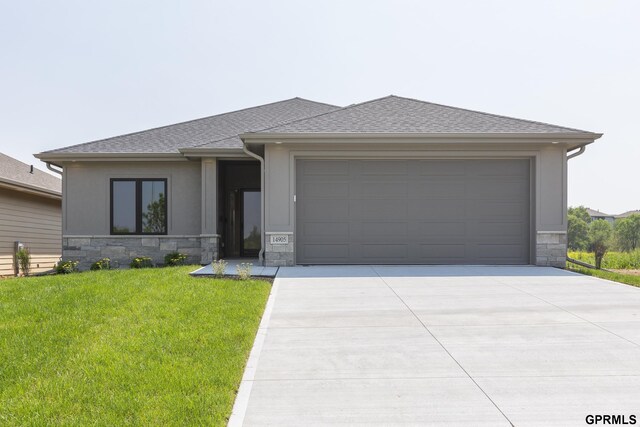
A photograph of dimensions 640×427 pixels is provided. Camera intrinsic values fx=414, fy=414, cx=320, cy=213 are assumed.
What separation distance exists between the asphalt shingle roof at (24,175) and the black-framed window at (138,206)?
146 inches

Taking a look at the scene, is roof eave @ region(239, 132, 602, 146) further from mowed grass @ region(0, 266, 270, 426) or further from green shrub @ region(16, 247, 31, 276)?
green shrub @ region(16, 247, 31, 276)

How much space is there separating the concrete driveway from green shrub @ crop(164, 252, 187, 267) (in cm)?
508

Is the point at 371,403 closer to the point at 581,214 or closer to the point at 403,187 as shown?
the point at 403,187

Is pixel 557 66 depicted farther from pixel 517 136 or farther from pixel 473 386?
pixel 473 386

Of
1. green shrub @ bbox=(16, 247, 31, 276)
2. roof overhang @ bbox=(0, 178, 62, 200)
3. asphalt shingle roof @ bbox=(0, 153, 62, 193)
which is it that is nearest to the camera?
roof overhang @ bbox=(0, 178, 62, 200)

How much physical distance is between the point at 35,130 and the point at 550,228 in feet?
63.4

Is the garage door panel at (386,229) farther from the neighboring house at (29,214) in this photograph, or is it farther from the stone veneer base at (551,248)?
the neighboring house at (29,214)

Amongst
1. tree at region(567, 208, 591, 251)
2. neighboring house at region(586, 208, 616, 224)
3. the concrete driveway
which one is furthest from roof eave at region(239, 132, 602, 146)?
neighboring house at region(586, 208, 616, 224)

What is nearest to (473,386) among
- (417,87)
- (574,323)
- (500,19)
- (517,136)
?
(574,323)

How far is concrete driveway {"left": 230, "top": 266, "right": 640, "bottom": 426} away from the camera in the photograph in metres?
2.91

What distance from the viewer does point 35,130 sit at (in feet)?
56.8

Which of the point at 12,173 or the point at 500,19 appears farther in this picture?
the point at 12,173

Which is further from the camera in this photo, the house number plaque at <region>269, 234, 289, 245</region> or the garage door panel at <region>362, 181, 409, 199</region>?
the garage door panel at <region>362, 181, 409, 199</region>

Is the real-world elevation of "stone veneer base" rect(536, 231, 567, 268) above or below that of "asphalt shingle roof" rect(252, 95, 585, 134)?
below
